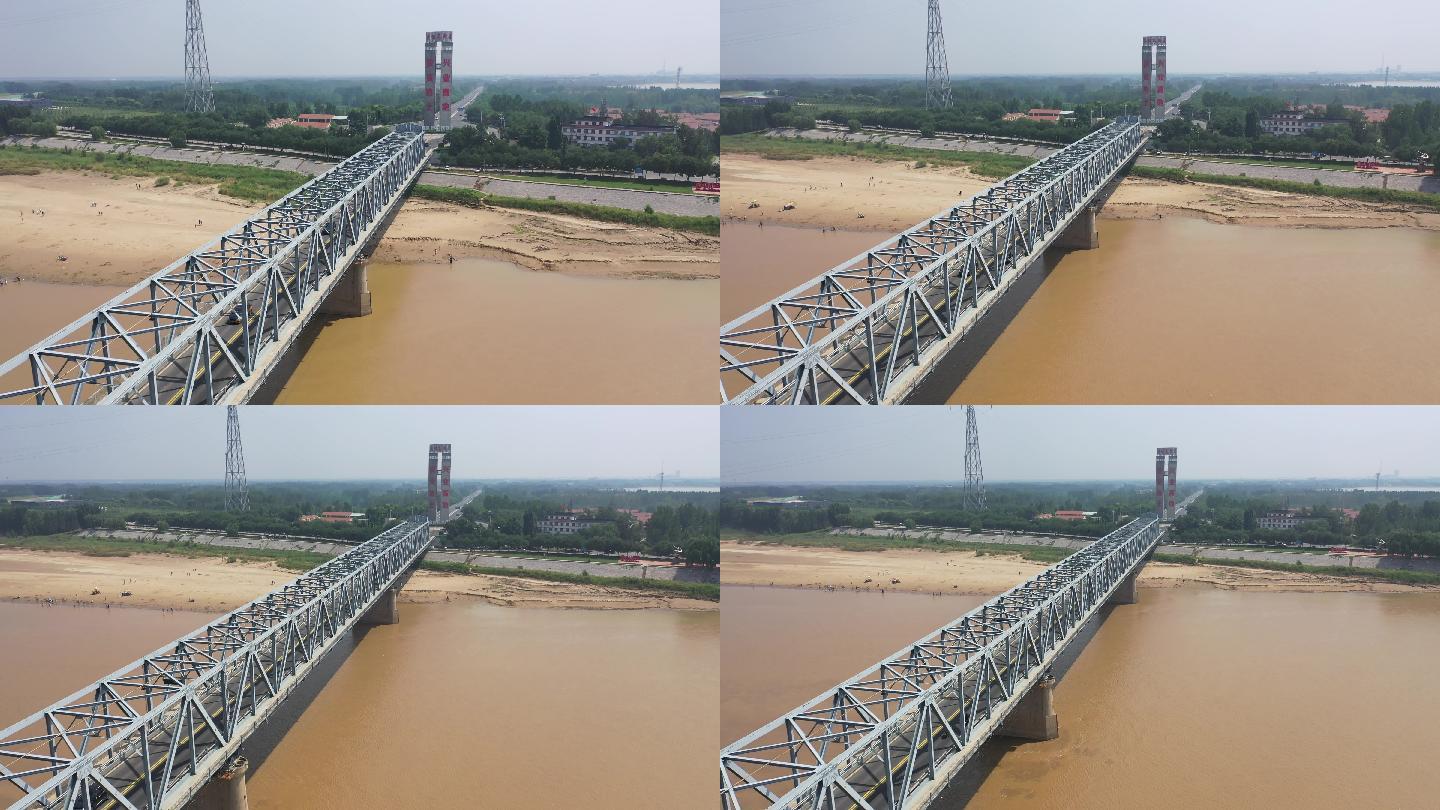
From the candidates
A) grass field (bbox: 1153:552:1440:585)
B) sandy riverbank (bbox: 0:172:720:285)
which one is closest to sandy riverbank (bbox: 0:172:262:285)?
sandy riverbank (bbox: 0:172:720:285)

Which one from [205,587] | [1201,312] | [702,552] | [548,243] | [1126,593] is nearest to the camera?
[1201,312]

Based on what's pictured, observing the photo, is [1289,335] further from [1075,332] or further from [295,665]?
[295,665]

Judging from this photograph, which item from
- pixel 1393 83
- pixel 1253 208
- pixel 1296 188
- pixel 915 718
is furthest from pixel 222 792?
pixel 1393 83

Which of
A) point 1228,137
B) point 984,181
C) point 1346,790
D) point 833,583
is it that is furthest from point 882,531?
point 1346,790

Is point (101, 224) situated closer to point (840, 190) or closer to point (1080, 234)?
point (840, 190)

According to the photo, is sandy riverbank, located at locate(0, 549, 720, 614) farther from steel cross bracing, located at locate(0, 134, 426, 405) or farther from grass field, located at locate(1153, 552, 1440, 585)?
grass field, located at locate(1153, 552, 1440, 585)

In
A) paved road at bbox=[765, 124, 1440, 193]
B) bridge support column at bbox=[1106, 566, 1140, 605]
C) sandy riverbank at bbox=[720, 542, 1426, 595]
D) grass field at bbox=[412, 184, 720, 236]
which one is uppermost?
paved road at bbox=[765, 124, 1440, 193]

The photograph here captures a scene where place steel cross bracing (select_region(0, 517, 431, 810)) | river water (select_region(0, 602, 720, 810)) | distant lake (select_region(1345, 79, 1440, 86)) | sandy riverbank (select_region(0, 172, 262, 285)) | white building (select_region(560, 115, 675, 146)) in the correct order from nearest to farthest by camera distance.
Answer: steel cross bracing (select_region(0, 517, 431, 810))
river water (select_region(0, 602, 720, 810))
sandy riverbank (select_region(0, 172, 262, 285))
white building (select_region(560, 115, 675, 146))
distant lake (select_region(1345, 79, 1440, 86))

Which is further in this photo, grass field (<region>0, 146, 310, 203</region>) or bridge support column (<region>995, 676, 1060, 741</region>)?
grass field (<region>0, 146, 310, 203</region>)
